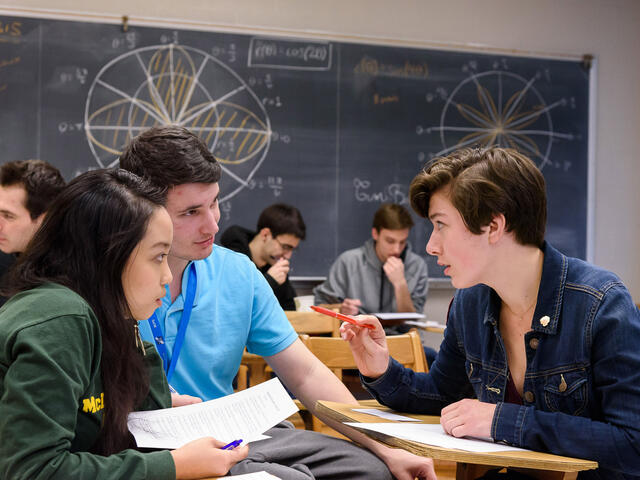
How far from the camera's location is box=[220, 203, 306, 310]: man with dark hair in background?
410cm

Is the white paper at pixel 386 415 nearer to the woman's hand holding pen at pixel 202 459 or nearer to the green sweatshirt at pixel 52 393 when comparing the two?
the woman's hand holding pen at pixel 202 459

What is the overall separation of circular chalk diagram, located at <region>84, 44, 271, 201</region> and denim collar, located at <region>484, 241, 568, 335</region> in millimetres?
3341

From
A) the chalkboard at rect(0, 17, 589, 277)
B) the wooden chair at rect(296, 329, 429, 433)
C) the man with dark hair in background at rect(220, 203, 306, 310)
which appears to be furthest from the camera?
the chalkboard at rect(0, 17, 589, 277)

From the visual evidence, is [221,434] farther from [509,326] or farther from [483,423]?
[509,326]

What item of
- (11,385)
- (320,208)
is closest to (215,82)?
(320,208)

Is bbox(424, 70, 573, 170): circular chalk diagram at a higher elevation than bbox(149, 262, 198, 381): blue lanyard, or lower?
higher

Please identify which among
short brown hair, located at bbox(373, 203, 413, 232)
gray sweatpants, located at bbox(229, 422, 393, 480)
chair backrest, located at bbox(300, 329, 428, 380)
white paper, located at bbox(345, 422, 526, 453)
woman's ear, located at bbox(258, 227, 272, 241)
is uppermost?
short brown hair, located at bbox(373, 203, 413, 232)

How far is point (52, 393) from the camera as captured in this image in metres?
0.98

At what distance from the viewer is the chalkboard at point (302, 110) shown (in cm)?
425

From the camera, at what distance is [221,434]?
1227mm

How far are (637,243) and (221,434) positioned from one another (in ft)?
15.7

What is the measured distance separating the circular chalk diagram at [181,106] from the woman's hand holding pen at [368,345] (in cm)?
314

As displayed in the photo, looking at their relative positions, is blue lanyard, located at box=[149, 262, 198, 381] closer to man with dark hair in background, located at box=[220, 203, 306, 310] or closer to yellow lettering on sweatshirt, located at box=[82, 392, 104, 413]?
yellow lettering on sweatshirt, located at box=[82, 392, 104, 413]

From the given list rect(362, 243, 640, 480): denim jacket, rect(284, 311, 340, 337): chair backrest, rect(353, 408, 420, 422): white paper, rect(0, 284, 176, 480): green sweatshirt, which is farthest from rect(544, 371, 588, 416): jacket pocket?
rect(284, 311, 340, 337): chair backrest
